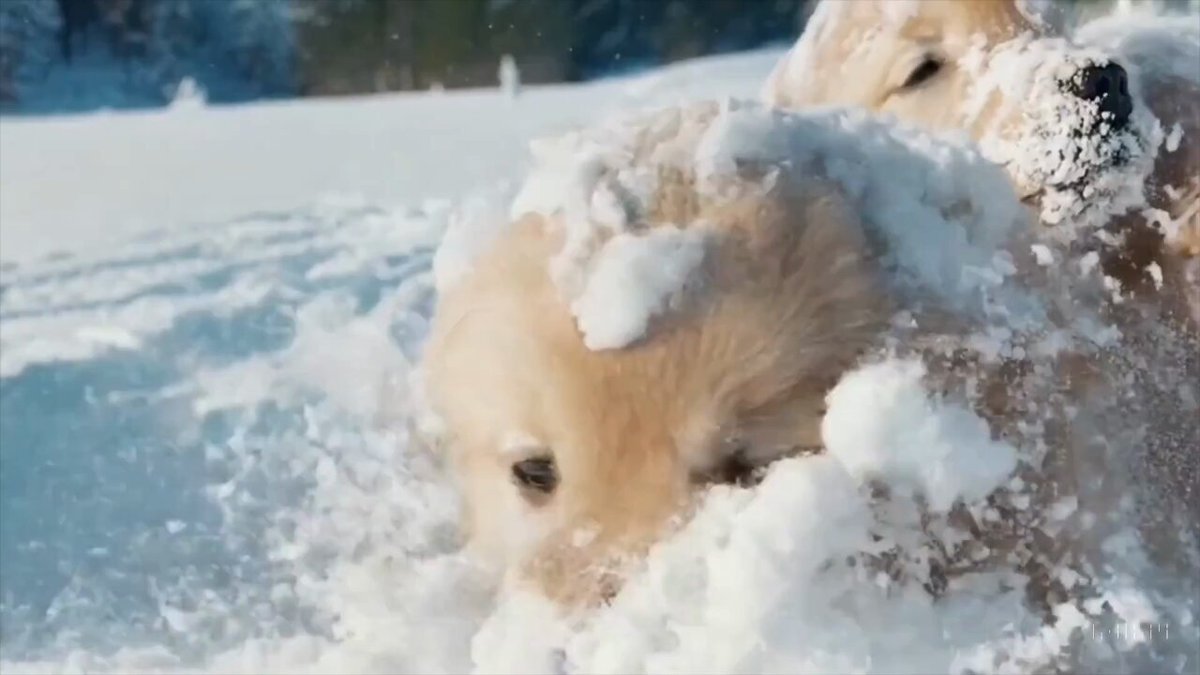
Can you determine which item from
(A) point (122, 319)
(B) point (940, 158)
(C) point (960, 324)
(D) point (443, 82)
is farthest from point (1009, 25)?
(A) point (122, 319)

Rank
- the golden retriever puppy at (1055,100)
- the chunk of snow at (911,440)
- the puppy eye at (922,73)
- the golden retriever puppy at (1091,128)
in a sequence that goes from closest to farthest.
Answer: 1. the chunk of snow at (911,440)
2. the golden retriever puppy at (1091,128)
3. the golden retriever puppy at (1055,100)
4. the puppy eye at (922,73)

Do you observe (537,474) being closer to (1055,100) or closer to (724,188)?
(724,188)

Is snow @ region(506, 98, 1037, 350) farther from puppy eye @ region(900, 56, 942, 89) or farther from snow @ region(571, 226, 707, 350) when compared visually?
puppy eye @ region(900, 56, 942, 89)

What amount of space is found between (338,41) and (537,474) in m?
0.87

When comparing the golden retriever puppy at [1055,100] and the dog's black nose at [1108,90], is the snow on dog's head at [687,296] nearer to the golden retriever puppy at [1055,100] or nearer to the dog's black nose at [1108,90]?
the golden retriever puppy at [1055,100]

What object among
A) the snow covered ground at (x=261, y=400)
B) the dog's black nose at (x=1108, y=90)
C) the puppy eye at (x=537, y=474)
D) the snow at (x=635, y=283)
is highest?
the snow at (x=635, y=283)

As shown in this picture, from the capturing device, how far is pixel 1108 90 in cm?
147

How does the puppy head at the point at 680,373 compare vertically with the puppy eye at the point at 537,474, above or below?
above

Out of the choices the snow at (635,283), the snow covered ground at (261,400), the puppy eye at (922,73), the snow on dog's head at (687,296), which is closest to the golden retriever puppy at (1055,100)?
the puppy eye at (922,73)

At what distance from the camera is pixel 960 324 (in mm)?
879

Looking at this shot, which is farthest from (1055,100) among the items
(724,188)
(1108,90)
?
(724,188)

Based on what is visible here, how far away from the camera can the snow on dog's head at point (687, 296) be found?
2.78 ft

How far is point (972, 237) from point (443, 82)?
92 centimetres

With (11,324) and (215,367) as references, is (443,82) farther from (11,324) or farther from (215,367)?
(11,324)
